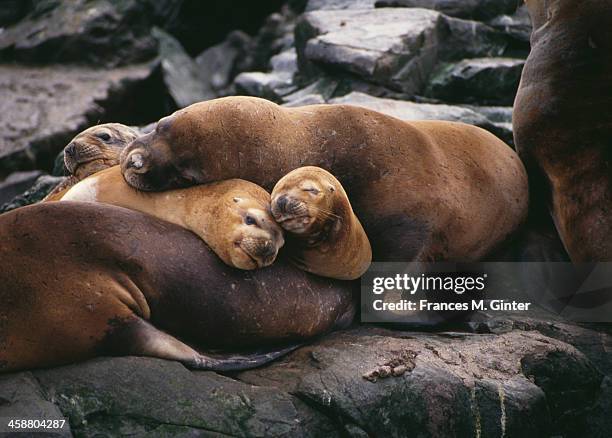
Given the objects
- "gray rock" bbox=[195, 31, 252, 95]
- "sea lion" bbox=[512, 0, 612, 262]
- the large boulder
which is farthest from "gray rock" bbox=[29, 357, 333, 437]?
"gray rock" bbox=[195, 31, 252, 95]

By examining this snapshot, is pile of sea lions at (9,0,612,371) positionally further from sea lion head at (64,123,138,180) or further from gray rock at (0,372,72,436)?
gray rock at (0,372,72,436)

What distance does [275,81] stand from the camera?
9.37 metres

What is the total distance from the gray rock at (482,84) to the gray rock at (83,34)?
4806mm

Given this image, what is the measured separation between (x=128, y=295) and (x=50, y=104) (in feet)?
22.8

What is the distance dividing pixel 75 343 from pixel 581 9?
3.22 meters

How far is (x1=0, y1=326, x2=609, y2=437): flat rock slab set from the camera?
383 centimetres

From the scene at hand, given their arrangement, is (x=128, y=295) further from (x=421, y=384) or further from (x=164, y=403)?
(x=421, y=384)

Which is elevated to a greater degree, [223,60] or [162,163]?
[162,163]

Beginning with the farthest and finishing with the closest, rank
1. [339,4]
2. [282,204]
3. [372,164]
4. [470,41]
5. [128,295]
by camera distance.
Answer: [339,4] → [470,41] → [372,164] → [282,204] → [128,295]

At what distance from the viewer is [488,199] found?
5.23m

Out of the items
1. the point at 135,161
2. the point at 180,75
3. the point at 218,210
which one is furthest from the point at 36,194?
the point at 180,75

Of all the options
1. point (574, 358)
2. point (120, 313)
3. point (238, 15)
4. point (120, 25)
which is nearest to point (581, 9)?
point (574, 358)

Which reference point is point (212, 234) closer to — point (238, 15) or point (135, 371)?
point (135, 371)

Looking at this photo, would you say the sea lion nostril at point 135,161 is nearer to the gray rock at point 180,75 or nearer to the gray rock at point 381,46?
the gray rock at point 381,46
